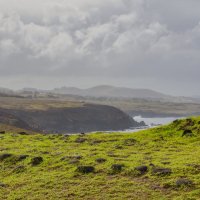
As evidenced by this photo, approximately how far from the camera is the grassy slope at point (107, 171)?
20.8m

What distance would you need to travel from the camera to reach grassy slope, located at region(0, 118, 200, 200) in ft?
68.2

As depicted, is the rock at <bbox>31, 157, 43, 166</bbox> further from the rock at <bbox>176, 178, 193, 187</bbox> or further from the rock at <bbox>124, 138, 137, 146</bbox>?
the rock at <bbox>176, 178, 193, 187</bbox>

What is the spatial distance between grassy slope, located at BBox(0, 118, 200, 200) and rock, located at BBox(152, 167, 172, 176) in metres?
0.28

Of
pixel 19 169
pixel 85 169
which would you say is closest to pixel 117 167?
pixel 85 169

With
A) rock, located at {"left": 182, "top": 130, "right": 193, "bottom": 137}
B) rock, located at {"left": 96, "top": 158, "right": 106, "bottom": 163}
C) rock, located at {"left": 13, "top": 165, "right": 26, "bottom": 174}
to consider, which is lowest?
rock, located at {"left": 13, "top": 165, "right": 26, "bottom": 174}

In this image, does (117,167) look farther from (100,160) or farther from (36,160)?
(36,160)

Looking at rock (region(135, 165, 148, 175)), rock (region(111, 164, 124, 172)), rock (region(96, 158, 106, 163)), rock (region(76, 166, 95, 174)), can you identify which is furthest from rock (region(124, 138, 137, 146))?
rock (region(135, 165, 148, 175))

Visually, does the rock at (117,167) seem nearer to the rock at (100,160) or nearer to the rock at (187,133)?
the rock at (100,160)

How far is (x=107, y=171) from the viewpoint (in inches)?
972

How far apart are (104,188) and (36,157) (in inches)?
358

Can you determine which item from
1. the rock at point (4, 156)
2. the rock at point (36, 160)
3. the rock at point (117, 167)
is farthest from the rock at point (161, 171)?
the rock at point (4, 156)

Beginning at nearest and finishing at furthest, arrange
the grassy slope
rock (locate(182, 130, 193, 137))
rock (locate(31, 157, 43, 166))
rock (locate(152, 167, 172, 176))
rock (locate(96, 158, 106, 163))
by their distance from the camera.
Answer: the grassy slope → rock (locate(152, 167, 172, 176)) → rock (locate(96, 158, 106, 163)) → rock (locate(31, 157, 43, 166)) → rock (locate(182, 130, 193, 137))

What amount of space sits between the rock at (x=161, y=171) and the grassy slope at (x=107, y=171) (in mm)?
285

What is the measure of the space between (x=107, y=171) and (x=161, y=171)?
3.48 meters
